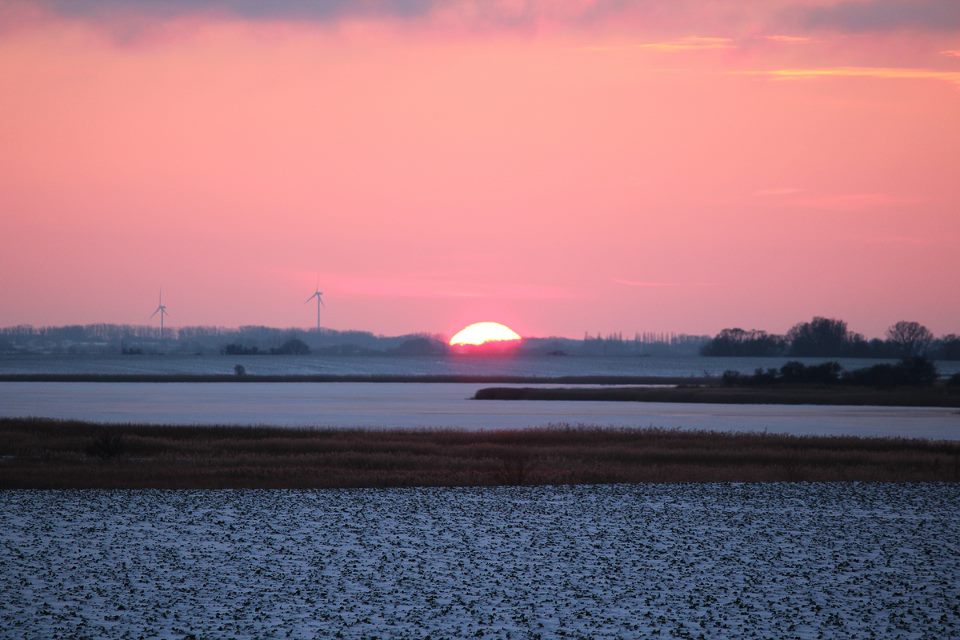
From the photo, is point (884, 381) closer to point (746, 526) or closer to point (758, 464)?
point (758, 464)

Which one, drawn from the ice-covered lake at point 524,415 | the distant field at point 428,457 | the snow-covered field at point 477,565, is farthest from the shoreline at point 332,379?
the snow-covered field at point 477,565

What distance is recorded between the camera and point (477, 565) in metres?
16.2

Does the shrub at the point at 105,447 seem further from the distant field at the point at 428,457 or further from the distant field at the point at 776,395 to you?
the distant field at the point at 776,395

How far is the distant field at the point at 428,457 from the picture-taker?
28.3 metres

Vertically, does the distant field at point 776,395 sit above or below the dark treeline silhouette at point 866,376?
below

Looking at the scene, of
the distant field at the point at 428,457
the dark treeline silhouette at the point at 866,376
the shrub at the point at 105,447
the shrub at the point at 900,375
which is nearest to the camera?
the distant field at the point at 428,457

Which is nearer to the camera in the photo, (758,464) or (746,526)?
(746,526)

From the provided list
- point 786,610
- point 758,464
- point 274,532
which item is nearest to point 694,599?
point 786,610

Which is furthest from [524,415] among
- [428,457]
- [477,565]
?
[477,565]

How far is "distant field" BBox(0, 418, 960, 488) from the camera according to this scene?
2830 centimetres

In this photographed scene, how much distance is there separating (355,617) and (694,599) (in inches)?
162

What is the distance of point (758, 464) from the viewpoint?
3369 centimetres

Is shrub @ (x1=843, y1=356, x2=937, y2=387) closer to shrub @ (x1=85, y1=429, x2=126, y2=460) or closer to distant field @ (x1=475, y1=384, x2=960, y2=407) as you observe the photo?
distant field @ (x1=475, y1=384, x2=960, y2=407)

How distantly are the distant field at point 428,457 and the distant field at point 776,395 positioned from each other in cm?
4210
